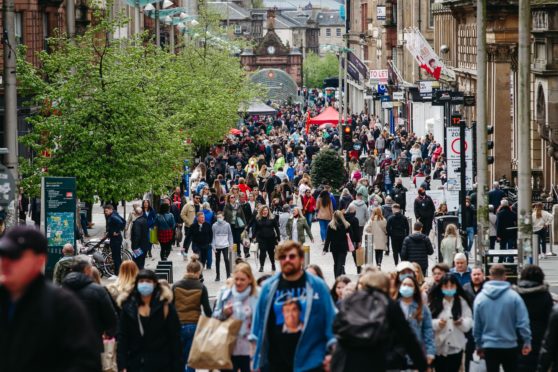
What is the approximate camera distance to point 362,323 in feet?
32.1

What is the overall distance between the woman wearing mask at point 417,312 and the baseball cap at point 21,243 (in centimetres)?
580

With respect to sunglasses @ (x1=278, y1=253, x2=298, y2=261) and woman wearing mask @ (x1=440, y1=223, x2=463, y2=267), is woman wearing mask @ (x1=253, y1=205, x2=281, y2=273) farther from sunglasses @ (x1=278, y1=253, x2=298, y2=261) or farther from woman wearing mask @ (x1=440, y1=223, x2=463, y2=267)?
sunglasses @ (x1=278, y1=253, x2=298, y2=261)

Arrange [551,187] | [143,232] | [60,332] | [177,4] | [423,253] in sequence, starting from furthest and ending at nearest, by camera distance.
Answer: [177,4] → [551,187] → [143,232] → [423,253] → [60,332]

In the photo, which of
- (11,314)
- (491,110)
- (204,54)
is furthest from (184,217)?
(204,54)

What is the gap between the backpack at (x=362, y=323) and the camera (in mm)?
9766

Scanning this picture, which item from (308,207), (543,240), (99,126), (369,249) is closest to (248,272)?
(369,249)

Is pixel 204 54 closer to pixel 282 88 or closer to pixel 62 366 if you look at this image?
pixel 62 366

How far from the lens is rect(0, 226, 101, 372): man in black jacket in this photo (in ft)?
23.6

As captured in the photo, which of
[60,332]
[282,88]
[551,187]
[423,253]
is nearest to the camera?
[60,332]

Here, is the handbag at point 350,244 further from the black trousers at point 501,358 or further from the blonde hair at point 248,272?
the blonde hair at point 248,272

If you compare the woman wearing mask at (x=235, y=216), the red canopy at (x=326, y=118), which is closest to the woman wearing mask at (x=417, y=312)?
the woman wearing mask at (x=235, y=216)

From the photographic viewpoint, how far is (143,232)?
2941 cm

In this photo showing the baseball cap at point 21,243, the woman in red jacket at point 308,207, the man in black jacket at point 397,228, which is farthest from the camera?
the woman in red jacket at point 308,207

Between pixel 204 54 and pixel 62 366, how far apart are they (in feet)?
214
